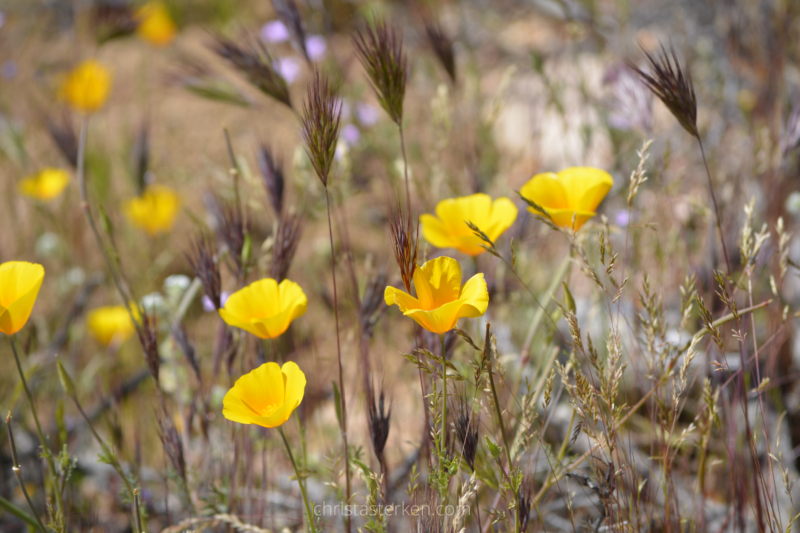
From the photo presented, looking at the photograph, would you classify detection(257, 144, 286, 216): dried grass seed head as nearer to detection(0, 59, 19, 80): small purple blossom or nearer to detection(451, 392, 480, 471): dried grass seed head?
detection(451, 392, 480, 471): dried grass seed head

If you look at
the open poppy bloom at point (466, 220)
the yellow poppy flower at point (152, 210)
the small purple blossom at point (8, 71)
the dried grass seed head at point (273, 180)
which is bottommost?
the open poppy bloom at point (466, 220)

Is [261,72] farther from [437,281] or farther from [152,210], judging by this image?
[152,210]

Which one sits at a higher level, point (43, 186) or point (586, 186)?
point (43, 186)

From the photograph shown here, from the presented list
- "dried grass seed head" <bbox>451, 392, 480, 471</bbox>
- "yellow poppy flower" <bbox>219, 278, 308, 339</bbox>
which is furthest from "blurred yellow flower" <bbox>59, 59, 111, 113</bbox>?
"dried grass seed head" <bbox>451, 392, 480, 471</bbox>

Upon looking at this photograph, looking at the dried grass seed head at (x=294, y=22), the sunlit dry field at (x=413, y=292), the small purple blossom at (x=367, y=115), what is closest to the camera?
the sunlit dry field at (x=413, y=292)

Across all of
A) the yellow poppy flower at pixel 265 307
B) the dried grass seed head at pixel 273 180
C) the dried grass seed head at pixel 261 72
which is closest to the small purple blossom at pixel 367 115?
the dried grass seed head at pixel 261 72

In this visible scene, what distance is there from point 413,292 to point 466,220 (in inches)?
18.1

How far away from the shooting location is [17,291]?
2.84ft

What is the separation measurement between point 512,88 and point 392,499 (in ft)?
9.07

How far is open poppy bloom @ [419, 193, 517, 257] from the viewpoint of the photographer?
94 centimetres

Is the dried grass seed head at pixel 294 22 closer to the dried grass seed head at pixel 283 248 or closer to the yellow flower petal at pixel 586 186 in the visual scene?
the dried grass seed head at pixel 283 248

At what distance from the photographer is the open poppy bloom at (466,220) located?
37.0 inches

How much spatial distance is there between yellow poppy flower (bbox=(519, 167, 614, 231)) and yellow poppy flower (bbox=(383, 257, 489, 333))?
0.22 meters

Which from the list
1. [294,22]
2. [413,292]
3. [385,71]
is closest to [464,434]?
[385,71]
